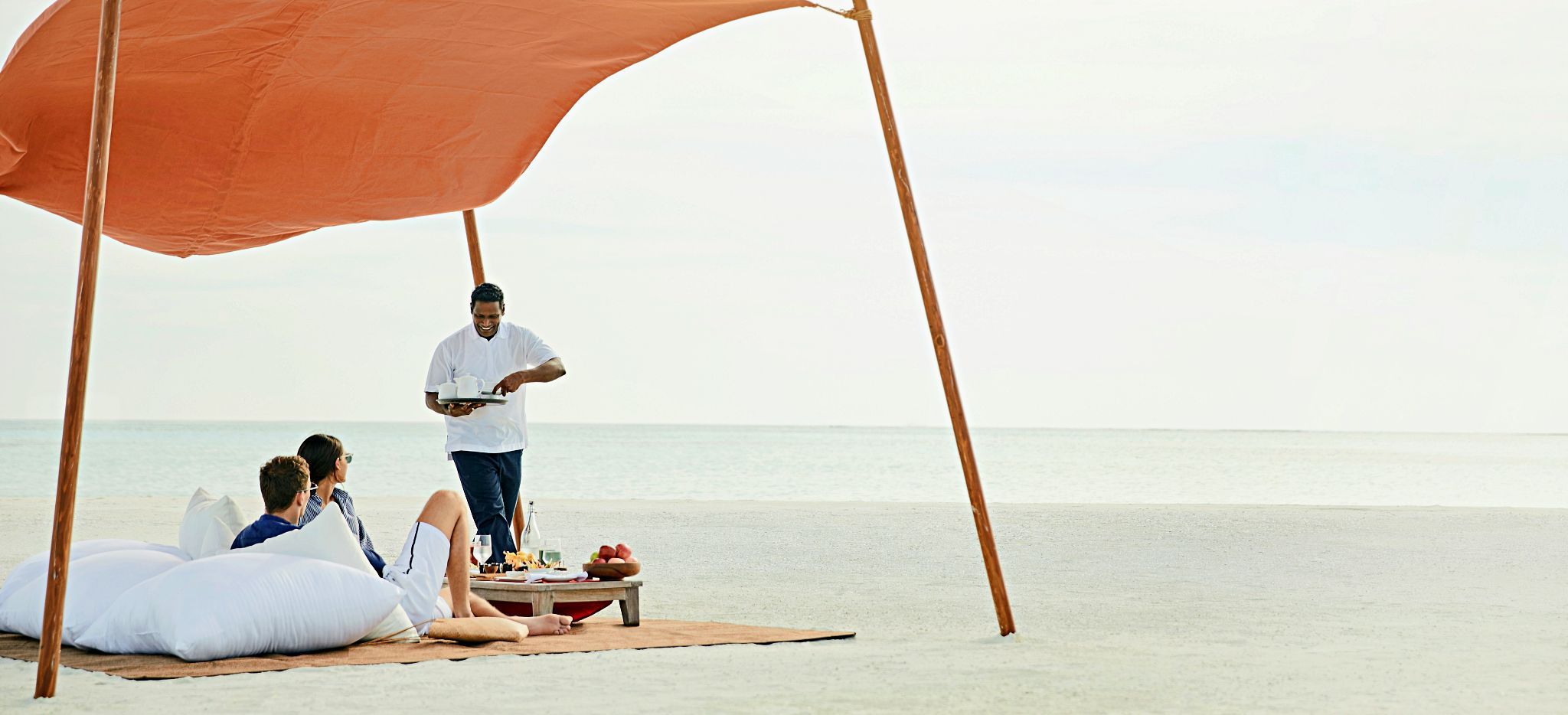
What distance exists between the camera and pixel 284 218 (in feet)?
22.7

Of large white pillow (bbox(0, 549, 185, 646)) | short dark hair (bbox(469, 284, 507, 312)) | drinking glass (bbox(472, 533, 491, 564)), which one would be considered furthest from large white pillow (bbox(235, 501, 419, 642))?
short dark hair (bbox(469, 284, 507, 312))

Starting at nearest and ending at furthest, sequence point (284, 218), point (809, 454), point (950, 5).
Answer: point (284, 218) → point (950, 5) → point (809, 454)

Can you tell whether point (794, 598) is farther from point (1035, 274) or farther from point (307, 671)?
point (1035, 274)

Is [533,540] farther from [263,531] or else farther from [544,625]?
[263,531]

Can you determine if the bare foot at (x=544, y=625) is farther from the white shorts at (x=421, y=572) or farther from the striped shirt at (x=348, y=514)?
the striped shirt at (x=348, y=514)

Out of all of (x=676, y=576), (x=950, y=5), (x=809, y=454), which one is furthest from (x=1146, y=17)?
(x=676, y=576)

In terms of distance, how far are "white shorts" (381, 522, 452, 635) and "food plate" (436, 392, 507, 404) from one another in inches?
50.2

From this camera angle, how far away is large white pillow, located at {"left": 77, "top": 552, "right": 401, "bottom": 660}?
4.98 meters

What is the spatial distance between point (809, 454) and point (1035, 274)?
8.86 metres

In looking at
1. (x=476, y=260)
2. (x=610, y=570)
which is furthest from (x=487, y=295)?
(x=610, y=570)

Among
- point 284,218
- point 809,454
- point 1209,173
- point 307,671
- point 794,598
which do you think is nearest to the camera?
point 307,671

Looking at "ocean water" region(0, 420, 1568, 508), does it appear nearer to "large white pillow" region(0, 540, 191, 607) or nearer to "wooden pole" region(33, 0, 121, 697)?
"large white pillow" region(0, 540, 191, 607)

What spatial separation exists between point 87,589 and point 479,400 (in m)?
1.80

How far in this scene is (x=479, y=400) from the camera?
266 inches
